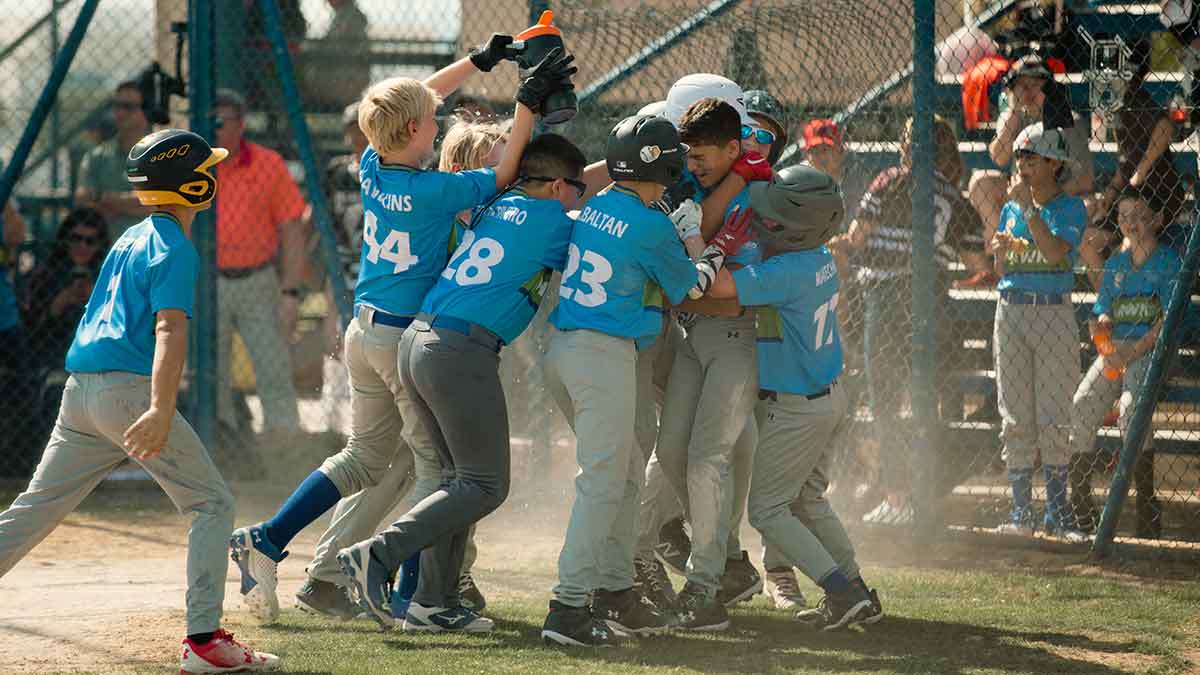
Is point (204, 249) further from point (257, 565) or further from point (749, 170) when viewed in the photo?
point (749, 170)

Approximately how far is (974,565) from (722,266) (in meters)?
2.36

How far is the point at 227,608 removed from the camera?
587 centimetres

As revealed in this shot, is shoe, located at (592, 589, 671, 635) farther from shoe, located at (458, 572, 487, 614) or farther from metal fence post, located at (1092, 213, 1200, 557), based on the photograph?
metal fence post, located at (1092, 213, 1200, 557)

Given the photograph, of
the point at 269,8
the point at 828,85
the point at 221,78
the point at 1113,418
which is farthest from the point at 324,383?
the point at 1113,418

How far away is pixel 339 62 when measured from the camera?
10.8 m

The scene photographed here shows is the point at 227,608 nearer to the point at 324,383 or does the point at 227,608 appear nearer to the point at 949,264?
the point at 949,264

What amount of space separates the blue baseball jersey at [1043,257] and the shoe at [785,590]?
7.07ft

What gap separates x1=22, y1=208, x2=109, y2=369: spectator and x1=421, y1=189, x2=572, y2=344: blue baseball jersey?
4659 mm

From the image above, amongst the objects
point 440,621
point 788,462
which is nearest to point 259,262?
point 440,621

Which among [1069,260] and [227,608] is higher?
[1069,260]

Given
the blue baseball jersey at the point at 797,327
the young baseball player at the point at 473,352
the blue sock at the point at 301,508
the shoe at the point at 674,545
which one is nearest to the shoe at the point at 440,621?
the young baseball player at the point at 473,352

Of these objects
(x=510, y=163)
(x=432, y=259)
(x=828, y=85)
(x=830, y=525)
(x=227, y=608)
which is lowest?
(x=227, y=608)

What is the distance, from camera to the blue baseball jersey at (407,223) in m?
5.23

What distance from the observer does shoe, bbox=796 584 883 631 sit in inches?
213
